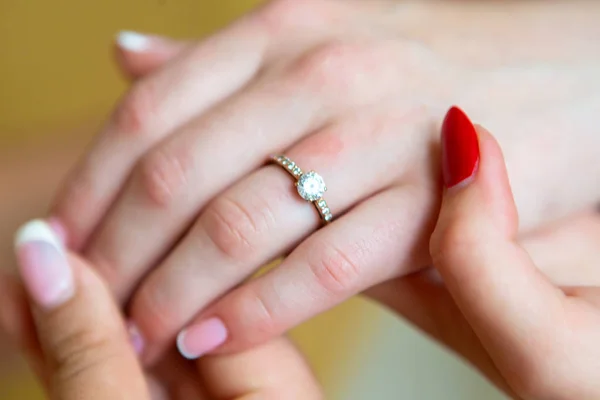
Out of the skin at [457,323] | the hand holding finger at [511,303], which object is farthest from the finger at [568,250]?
the hand holding finger at [511,303]

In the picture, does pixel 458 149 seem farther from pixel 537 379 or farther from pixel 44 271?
pixel 44 271

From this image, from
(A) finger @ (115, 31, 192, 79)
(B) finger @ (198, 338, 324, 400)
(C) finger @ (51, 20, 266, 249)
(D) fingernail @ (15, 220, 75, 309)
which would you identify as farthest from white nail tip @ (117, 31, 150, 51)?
(B) finger @ (198, 338, 324, 400)

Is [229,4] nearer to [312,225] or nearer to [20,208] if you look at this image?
[20,208]

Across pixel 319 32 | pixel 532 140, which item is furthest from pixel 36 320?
pixel 532 140

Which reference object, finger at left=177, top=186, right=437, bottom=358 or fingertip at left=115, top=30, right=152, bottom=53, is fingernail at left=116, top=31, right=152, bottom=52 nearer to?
fingertip at left=115, top=30, right=152, bottom=53

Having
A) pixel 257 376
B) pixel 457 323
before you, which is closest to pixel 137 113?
pixel 257 376
